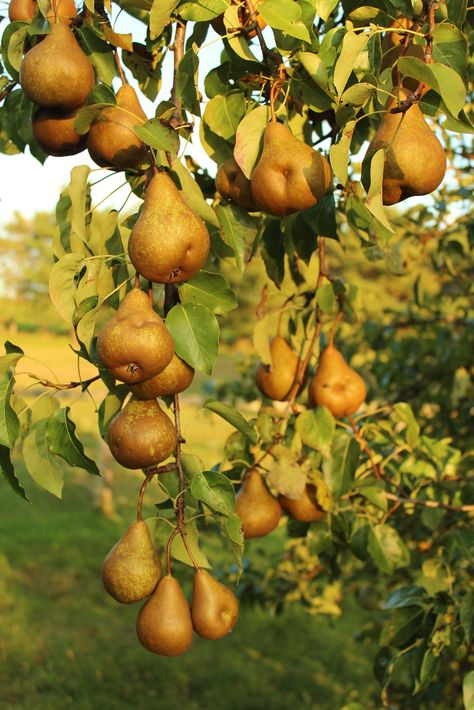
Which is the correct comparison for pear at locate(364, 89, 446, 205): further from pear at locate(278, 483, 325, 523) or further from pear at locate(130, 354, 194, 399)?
pear at locate(278, 483, 325, 523)

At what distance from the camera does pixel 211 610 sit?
3.50 feet

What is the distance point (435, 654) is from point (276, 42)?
1.12 m

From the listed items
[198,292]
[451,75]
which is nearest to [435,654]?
[198,292]

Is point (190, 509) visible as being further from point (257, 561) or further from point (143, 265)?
point (257, 561)

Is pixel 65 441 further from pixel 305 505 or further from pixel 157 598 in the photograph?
pixel 305 505

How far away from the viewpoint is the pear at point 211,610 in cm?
106

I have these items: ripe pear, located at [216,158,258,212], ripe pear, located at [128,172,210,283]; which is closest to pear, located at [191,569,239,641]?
ripe pear, located at [128,172,210,283]

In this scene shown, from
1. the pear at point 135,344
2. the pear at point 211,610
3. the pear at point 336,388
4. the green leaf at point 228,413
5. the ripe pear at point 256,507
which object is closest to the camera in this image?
the pear at point 135,344

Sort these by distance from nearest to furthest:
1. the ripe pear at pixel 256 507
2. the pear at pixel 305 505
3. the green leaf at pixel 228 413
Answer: the green leaf at pixel 228 413, the ripe pear at pixel 256 507, the pear at pixel 305 505

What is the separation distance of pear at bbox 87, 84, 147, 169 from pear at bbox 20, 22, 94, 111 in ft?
0.16

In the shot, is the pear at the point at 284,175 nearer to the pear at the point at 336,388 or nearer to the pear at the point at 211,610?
the pear at the point at 211,610

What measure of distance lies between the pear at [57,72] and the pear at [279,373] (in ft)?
2.39

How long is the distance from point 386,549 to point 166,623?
27.6 inches

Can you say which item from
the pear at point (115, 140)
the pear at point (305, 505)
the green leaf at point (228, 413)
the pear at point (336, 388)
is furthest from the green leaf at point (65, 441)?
the pear at point (336, 388)
